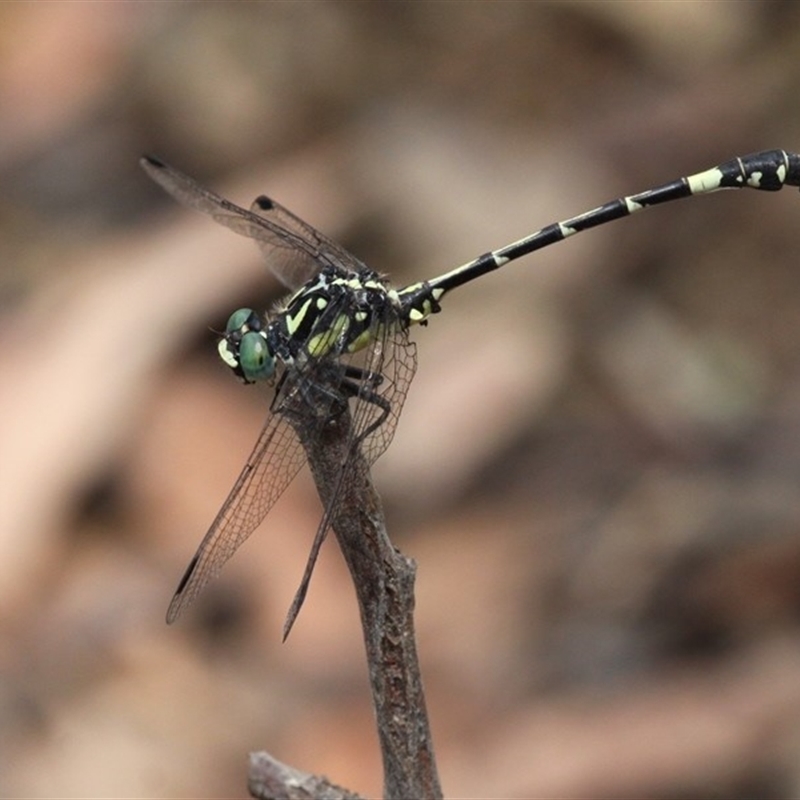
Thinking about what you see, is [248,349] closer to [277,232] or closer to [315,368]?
[315,368]

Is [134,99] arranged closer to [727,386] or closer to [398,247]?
[398,247]

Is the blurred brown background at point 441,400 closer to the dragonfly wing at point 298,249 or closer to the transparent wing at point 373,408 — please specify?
the dragonfly wing at point 298,249

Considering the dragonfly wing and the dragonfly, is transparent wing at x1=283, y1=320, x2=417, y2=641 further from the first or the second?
the dragonfly wing

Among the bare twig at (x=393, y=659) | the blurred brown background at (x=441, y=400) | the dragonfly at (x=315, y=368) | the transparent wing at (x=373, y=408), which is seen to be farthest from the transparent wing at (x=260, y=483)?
the blurred brown background at (x=441, y=400)

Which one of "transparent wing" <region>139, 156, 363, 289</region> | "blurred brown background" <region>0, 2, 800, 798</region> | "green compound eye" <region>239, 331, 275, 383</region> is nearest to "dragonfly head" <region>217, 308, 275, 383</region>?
"green compound eye" <region>239, 331, 275, 383</region>

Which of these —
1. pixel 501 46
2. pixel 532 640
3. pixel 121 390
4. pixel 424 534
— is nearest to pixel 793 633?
pixel 532 640

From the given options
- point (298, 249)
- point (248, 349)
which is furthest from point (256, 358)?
point (298, 249)

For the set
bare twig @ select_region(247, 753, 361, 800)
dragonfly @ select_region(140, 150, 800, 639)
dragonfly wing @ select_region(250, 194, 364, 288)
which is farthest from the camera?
dragonfly wing @ select_region(250, 194, 364, 288)
